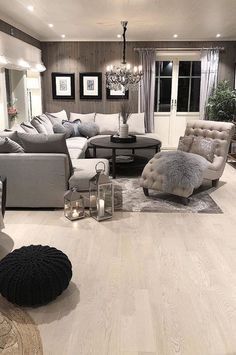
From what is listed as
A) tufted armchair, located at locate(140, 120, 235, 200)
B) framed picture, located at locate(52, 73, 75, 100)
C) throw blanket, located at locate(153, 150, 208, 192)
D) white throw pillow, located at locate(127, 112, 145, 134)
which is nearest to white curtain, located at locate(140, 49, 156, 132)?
white throw pillow, located at locate(127, 112, 145, 134)

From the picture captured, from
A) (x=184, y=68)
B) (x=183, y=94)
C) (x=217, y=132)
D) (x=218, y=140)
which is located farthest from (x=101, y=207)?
(x=184, y=68)

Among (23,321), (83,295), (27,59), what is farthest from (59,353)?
(27,59)

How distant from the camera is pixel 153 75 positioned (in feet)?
25.1

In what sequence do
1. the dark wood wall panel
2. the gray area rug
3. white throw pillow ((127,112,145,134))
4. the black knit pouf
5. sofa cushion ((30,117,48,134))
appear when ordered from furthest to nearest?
white throw pillow ((127,112,145,134)), sofa cushion ((30,117,48,134)), the dark wood wall panel, the gray area rug, the black knit pouf

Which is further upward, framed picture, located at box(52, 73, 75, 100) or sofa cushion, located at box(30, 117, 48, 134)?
framed picture, located at box(52, 73, 75, 100)

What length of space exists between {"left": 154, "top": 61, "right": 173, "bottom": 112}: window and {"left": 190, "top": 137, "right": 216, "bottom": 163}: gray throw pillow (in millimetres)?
3216

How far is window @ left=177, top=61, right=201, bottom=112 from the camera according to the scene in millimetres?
7770

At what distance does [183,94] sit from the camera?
313 inches

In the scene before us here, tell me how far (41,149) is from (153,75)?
4.57 metres

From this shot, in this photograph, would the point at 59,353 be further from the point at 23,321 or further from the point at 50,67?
the point at 50,67

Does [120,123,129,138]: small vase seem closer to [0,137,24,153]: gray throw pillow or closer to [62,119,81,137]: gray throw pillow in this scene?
[62,119,81,137]: gray throw pillow

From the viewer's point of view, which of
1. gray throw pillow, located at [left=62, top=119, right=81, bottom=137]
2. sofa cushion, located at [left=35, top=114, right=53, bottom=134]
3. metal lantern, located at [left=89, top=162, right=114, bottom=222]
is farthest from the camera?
gray throw pillow, located at [left=62, top=119, right=81, bottom=137]

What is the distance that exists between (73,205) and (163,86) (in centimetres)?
508

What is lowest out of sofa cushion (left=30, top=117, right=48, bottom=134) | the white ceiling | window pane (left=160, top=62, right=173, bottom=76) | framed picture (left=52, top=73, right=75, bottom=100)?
sofa cushion (left=30, top=117, right=48, bottom=134)
